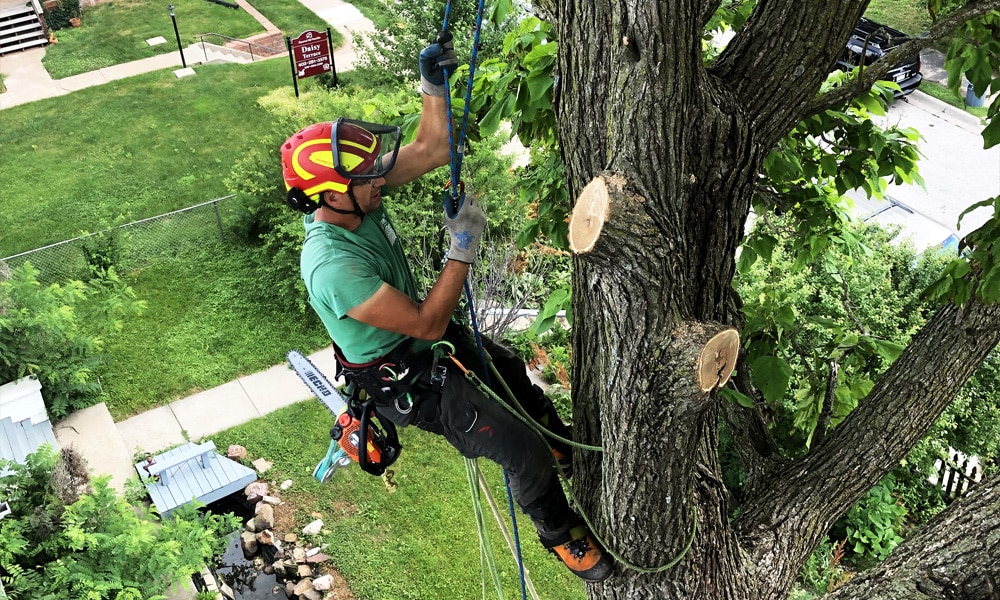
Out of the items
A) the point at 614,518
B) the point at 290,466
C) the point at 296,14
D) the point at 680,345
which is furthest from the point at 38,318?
the point at 296,14

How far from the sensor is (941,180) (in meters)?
14.1

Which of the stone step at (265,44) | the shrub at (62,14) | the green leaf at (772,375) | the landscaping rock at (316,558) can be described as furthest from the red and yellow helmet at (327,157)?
the shrub at (62,14)

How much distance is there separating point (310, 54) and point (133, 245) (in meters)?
4.65

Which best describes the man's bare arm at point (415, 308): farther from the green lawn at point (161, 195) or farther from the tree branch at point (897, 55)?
the green lawn at point (161, 195)

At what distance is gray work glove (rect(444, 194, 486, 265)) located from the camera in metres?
3.32

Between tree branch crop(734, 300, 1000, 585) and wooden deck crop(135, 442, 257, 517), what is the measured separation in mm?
5712

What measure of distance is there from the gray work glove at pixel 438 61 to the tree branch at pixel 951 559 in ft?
8.16

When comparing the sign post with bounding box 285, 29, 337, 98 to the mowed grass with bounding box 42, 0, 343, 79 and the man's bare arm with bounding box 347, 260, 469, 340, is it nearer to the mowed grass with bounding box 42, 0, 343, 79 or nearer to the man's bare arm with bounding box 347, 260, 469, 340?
the mowed grass with bounding box 42, 0, 343, 79

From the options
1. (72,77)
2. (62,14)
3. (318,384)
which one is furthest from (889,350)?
(62,14)

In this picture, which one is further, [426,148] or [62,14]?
[62,14]

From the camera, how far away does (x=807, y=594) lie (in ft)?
24.0

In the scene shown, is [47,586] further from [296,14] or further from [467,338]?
[296,14]

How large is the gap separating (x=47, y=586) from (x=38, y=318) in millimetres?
3148

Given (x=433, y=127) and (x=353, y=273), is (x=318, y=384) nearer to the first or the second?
(x=433, y=127)
